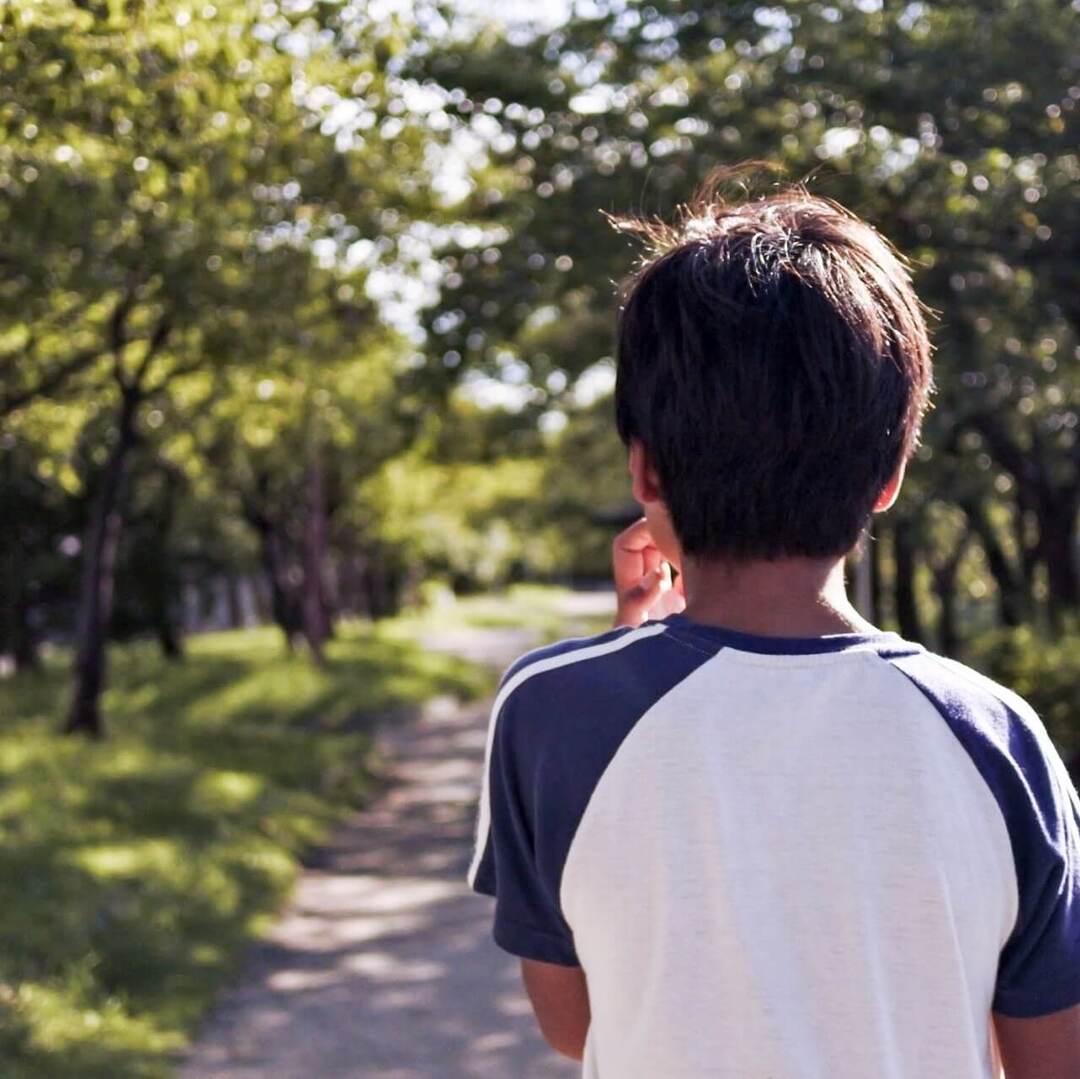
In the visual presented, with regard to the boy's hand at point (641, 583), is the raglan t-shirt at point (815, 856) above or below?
below

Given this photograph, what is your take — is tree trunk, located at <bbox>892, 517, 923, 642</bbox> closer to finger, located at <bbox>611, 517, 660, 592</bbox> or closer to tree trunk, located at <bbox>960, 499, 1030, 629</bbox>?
tree trunk, located at <bbox>960, 499, 1030, 629</bbox>

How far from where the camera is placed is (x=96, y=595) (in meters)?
14.4

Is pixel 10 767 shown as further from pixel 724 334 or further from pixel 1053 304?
pixel 724 334

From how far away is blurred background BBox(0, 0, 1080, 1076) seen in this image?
19.9 feet

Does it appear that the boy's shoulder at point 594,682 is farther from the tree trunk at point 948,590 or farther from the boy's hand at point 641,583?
the tree trunk at point 948,590

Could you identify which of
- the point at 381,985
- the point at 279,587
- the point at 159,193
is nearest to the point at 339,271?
the point at 159,193

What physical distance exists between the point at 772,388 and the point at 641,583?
0.35m

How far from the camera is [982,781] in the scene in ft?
4.44

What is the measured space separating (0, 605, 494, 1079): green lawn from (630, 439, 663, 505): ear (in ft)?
14.8

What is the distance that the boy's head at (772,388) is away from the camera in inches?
55.8

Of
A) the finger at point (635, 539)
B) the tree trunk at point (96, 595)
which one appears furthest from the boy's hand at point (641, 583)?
the tree trunk at point (96, 595)

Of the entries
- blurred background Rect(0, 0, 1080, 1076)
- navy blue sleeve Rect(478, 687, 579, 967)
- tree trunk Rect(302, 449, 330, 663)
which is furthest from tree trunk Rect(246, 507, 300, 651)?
navy blue sleeve Rect(478, 687, 579, 967)

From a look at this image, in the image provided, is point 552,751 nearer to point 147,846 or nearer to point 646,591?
point 646,591

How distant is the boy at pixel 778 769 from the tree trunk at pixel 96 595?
13.0m
